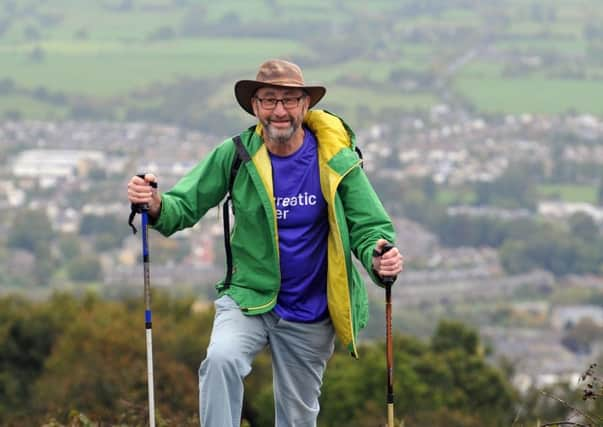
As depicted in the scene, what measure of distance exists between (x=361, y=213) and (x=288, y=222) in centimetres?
29

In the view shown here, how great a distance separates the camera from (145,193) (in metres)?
5.62

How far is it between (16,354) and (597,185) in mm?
66534

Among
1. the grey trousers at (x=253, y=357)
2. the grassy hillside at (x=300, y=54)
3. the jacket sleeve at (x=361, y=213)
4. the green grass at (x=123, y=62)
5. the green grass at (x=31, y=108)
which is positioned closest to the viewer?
the grey trousers at (x=253, y=357)

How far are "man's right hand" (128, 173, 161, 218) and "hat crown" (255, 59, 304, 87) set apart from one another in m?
0.59

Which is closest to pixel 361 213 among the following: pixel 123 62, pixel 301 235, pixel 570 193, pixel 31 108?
pixel 301 235

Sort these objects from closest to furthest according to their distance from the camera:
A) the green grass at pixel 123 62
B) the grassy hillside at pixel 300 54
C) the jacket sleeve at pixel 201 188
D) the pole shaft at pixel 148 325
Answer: the pole shaft at pixel 148 325 → the jacket sleeve at pixel 201 188 → the grassy hillside at pixel 300 54 → the green grass at pixel 123 62

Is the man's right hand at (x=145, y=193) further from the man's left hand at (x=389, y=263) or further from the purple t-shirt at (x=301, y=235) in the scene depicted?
the man's left hand at (x=389, y=263)

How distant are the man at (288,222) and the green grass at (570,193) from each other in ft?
264

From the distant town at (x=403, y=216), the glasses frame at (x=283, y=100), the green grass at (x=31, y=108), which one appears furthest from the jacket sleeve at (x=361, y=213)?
the green grass at (x=31, y=108)

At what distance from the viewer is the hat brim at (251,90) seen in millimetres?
5688

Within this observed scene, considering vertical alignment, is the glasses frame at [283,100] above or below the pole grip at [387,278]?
above

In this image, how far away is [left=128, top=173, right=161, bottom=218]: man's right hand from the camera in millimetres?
5605

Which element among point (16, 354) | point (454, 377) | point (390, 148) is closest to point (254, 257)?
point (16, 354)

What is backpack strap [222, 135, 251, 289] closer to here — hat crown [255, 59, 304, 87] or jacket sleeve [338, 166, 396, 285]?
hat crown [255, 59, 304, 87]
